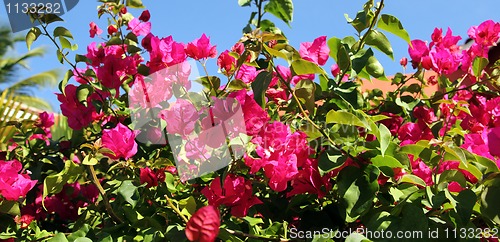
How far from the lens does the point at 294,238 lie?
0.96m

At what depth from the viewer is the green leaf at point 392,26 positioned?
1.17 meters

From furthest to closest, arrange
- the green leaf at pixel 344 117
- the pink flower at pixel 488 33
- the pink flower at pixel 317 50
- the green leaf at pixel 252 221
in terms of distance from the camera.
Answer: the pink flower at pixel 488 33 → the pink flower at pixel 317 50 → the green leaf at pixel 252 221 → the green leaf at pixel 344 117

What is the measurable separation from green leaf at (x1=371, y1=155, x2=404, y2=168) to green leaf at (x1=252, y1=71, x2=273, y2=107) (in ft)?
0.71

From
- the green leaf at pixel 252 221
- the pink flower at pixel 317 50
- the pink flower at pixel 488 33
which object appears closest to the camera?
the green leaf at pixel 252 221

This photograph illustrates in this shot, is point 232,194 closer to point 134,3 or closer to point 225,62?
point 225,62

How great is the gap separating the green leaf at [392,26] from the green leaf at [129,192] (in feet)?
1.98

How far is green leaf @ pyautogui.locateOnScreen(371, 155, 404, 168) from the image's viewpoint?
0.95m

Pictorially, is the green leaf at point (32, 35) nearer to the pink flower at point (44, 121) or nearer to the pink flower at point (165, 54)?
the pink flower at point (165, 54)

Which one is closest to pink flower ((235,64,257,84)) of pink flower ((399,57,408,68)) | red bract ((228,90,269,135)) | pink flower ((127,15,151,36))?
red bract ((228,90,269,135))

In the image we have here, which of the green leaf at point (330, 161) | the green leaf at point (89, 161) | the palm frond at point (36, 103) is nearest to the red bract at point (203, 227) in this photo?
the green leaf at point (330, 161)

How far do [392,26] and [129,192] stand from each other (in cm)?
63

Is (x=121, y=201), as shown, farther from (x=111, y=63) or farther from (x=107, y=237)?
(x=111, y=63)

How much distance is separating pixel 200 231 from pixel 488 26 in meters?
1.24

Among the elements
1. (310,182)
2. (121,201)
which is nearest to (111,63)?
(121,201)
